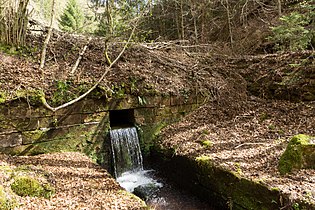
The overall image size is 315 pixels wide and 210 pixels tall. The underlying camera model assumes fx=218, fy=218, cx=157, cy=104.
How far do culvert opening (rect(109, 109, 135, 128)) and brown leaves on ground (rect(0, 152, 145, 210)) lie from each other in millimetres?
1982

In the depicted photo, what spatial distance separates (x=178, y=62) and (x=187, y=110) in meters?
1.95

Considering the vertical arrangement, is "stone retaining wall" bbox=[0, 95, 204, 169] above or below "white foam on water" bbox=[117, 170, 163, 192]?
above

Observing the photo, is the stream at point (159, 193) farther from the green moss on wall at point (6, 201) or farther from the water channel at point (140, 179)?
the green moss on wall at point (6, 201)

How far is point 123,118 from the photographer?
7.00 metres

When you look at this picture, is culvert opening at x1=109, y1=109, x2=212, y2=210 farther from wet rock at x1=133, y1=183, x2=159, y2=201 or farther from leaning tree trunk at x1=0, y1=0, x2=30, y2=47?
leaning tree trunk at x1=0, y1=0, x2=30, y2=47

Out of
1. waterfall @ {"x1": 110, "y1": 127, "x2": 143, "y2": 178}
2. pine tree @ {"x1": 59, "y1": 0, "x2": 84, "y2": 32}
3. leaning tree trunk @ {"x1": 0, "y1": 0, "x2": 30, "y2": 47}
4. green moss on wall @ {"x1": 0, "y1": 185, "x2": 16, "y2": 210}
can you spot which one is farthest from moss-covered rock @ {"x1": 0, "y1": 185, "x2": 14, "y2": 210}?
pine tree @ {"x1": 59, "y1": 0, "x2": 84, "y2": 32}

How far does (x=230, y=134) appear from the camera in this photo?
5.63m

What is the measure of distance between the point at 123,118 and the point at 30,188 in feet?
13.5

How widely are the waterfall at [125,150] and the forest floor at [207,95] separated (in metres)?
0.90

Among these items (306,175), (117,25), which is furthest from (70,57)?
(306,175)

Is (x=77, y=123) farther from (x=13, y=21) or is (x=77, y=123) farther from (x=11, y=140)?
(x=13, y=21)

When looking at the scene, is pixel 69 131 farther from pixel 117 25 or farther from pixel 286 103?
pixel 286 103

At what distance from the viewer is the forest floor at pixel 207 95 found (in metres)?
3.71

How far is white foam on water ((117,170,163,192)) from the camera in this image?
17.6 feet
